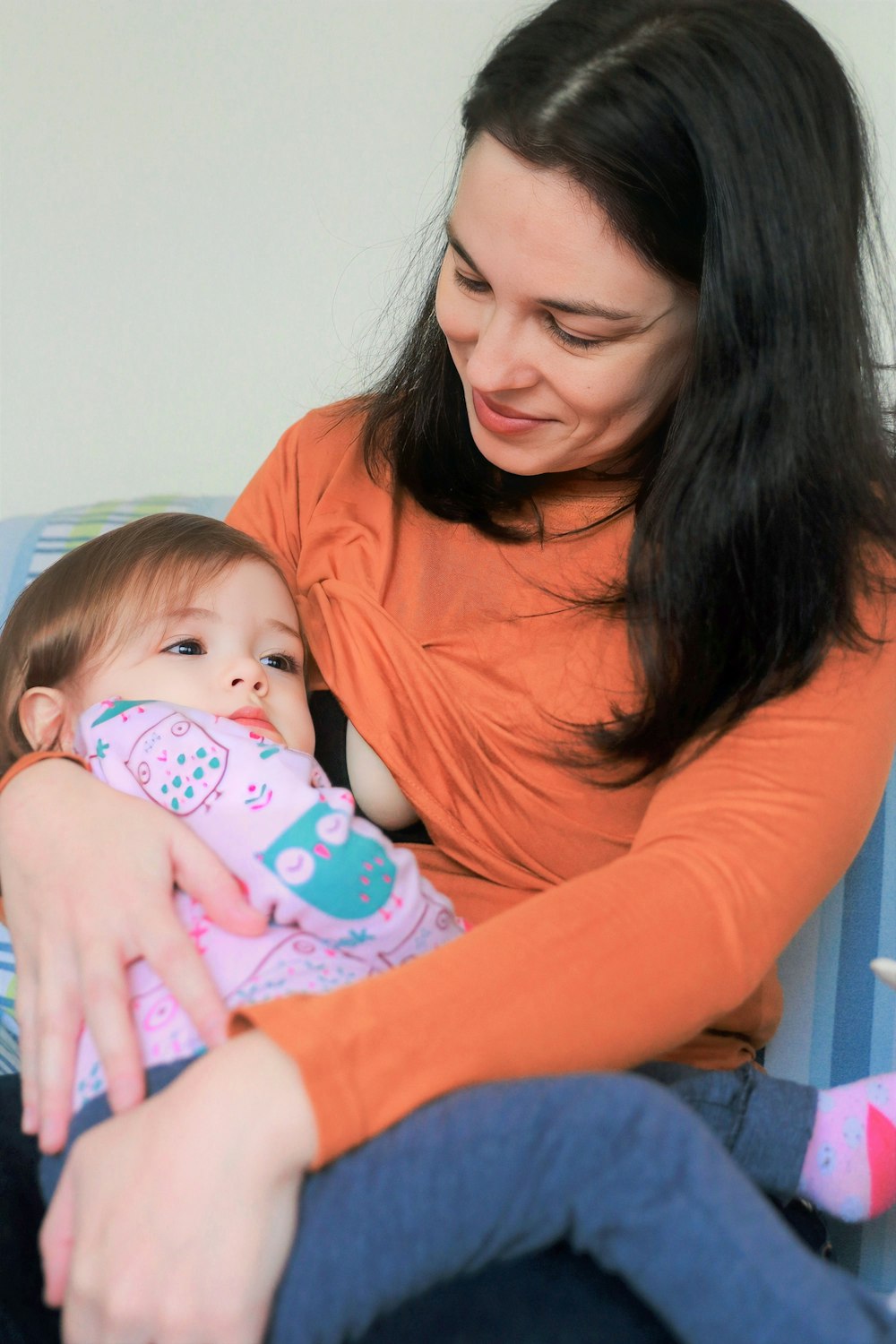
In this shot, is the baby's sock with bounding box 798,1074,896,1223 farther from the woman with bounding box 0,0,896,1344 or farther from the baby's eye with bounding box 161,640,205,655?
the baby's eye with bounding box 161,640,205,655

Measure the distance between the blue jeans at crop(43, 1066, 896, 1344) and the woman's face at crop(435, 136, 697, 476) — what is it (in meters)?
0.63

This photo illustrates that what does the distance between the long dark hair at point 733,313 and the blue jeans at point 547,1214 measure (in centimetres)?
41

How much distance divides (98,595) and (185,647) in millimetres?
113

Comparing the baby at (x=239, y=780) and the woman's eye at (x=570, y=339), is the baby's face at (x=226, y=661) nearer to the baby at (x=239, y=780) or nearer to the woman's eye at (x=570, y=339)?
the baby at (x=239, y=780)

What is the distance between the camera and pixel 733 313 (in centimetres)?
104

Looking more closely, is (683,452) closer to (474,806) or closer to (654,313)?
(654,313)

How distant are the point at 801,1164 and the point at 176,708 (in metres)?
0.71

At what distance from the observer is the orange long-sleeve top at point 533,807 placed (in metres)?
0.82

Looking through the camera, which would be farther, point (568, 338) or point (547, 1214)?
point (568, 338)

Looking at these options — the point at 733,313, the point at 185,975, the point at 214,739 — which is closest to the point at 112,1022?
the point at 185,975

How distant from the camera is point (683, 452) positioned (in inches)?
43.6

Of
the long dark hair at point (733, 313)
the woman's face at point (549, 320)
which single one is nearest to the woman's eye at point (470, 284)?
the woman's face at point (549, 320)

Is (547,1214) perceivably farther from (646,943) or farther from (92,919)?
(92,919)

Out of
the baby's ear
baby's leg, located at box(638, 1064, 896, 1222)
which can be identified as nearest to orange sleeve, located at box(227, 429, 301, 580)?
the baby's ear
